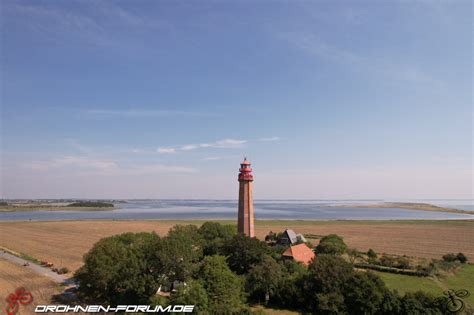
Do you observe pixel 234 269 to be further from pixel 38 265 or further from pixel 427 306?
pixel 38 265

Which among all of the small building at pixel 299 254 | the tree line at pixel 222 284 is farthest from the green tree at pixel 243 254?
the small building at pixel 299 254

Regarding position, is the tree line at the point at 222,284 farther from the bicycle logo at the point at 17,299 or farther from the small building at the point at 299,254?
the small building at the point at 299,254

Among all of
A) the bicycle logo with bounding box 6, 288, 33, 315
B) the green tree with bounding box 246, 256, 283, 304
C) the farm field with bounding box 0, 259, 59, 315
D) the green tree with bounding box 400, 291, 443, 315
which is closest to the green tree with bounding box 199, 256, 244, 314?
the green tree with bounding box 246, 256, 283, 304

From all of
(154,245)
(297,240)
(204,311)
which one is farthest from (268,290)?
(297,240)

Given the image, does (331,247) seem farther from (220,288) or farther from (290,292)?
(220,288)

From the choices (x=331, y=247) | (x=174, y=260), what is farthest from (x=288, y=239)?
(x=174, y=260)
